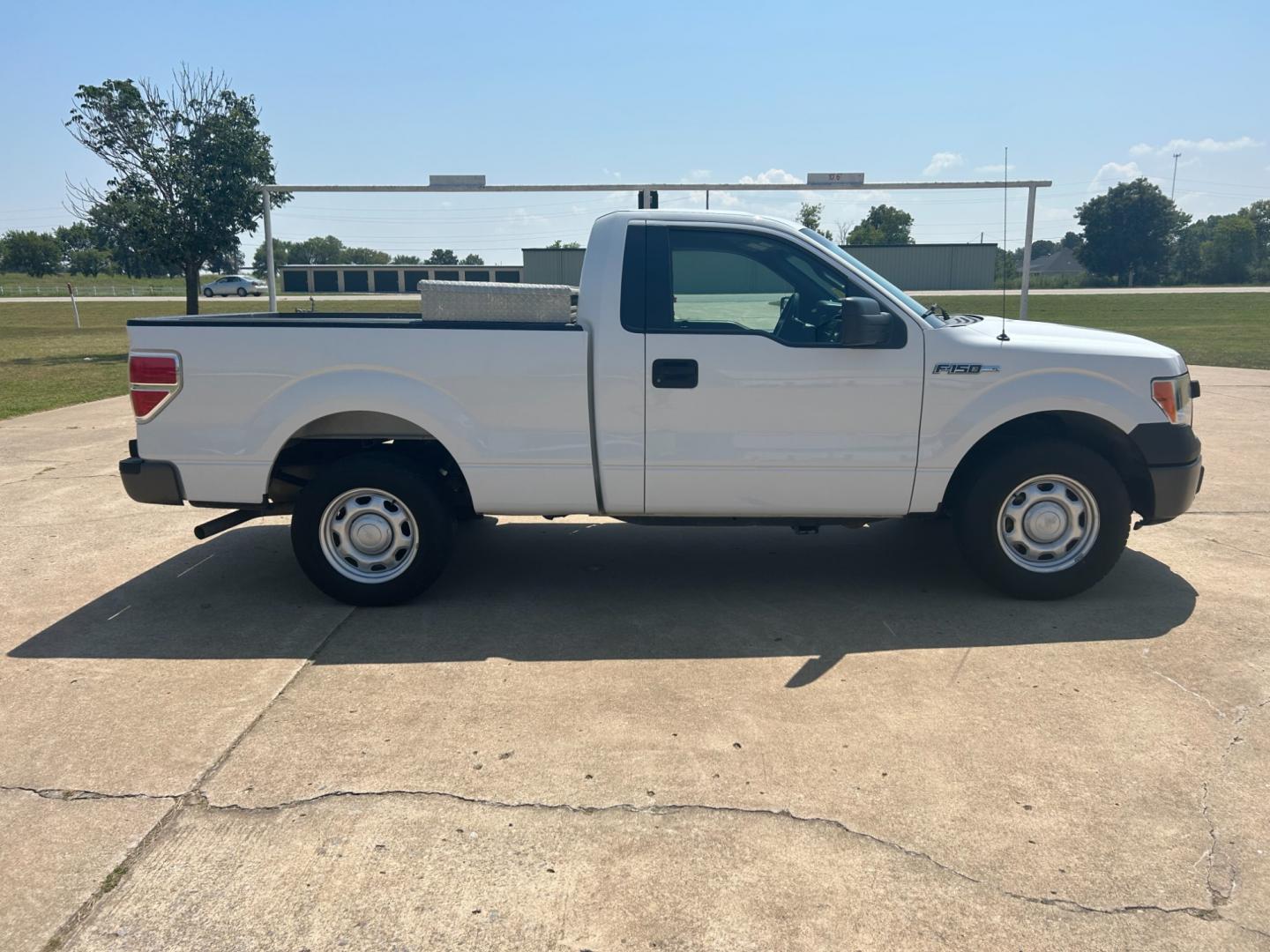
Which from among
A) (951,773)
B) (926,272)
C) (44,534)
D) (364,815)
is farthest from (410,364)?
(926,272)

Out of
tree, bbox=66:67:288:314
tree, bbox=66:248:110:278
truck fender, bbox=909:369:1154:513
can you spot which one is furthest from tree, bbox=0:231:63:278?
truck fender, bbox=909:369:1154:513

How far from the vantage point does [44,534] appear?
21.7ft

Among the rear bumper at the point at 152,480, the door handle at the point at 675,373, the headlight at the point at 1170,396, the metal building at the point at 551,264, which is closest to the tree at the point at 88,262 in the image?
the metal building at the point at 551,264

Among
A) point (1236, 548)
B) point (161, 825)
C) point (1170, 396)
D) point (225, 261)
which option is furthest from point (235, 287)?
point (161, 825)

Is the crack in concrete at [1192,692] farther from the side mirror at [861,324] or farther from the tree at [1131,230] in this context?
the tree at [1131,230]

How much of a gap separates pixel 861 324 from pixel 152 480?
372cm

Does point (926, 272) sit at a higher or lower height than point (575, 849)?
higher

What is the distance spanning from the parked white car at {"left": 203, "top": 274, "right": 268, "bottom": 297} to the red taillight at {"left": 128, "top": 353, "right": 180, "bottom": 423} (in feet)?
172

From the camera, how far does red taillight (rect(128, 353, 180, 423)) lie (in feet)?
15.9

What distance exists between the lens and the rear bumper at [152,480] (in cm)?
496

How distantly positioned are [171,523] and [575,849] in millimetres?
5227

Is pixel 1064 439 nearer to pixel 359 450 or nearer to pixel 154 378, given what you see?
pixel 359 450

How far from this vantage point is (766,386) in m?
4.83

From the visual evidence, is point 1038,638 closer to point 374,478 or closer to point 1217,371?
point 374,478
